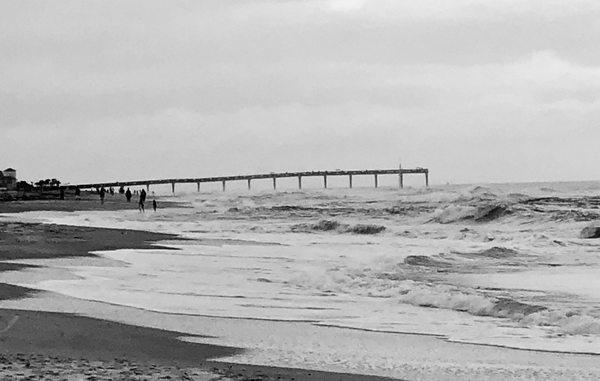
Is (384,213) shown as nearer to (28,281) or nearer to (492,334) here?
(28,281)

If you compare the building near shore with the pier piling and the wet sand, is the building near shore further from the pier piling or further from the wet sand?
the wet sand

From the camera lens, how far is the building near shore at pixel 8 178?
116162mm

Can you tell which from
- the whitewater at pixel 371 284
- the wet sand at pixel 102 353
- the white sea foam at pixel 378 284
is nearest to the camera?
the wet sand at pixel 102 353

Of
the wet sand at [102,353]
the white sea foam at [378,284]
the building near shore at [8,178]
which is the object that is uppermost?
the building near shore at [8,178]

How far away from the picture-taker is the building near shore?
4573 inches

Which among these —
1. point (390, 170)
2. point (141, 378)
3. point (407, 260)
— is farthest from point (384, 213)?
point (390, 170)

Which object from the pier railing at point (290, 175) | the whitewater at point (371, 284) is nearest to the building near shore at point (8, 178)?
the pier railing at point (290, 175)

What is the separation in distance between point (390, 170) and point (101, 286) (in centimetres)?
15384

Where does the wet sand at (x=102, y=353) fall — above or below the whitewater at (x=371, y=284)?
above

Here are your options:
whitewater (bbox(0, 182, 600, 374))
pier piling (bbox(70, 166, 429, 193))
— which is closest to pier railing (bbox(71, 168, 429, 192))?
pier piling (bbox(70, 166, 429, 193))

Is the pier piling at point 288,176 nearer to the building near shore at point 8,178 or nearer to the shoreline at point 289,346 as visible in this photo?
the building near shore at point 8,178

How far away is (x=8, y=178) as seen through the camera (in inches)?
4852

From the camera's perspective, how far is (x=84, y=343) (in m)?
9.62

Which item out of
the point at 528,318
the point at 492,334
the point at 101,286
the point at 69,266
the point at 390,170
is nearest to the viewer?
the point at 492,334
